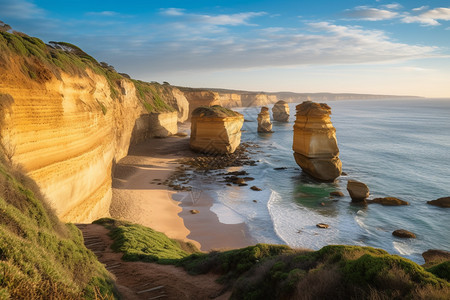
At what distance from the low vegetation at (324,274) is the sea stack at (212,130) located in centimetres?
2785

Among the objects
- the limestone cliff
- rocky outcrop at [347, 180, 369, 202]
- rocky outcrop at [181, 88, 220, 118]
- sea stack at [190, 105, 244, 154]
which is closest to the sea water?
rocky outcrop at [347, 180, 369, 202]

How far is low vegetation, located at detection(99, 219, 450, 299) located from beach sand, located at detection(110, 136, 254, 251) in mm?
5914

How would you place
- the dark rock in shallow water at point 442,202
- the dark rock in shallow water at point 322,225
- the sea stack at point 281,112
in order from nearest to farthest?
the dark rock in shallow water at point 322,225, the dark rock in shallow water at point 442,202, the sea stack at point 281,112

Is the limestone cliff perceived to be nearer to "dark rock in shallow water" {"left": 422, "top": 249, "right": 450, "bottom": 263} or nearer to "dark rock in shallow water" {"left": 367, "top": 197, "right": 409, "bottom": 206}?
"dark rock in shallow water" {"left": 422, "top": 249, "right": 450, "bottom": 263}

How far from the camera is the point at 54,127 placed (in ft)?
39.7

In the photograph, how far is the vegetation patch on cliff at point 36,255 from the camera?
13.2ft

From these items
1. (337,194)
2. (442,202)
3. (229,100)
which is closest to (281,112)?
(229,100)

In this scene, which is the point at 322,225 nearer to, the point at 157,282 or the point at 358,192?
the point at 358,192

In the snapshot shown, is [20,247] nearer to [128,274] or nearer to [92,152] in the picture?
[128,274]

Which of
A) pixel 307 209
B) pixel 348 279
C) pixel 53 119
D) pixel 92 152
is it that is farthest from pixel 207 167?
pixel 348 279

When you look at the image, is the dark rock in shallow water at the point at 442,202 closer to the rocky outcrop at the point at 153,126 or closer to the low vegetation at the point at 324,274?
the low vegetation at the point at 324,274

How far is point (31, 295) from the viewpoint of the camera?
12.8ft

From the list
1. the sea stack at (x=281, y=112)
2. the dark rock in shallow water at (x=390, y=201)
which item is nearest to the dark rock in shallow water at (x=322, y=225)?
the dark rock in shallow water at (x=390, y=201)

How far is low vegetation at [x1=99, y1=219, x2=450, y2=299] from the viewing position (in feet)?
16.7
